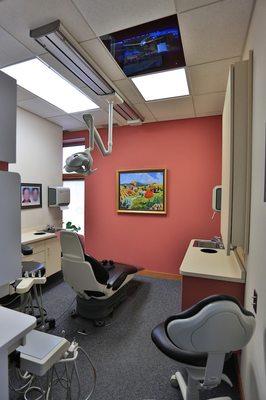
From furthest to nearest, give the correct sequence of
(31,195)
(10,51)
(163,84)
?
(31,195) → (163,84) → (10,51)

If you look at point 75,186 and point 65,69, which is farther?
point 75,186

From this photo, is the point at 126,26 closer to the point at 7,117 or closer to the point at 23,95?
the point at 7,117

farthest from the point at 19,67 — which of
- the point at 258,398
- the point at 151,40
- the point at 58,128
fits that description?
the point at 258,398

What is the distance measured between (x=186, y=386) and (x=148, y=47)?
2.64 metres

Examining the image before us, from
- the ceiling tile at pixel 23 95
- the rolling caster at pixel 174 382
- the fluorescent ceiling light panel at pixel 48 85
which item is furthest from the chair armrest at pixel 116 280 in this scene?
the ceiling tile at pixel 23 95

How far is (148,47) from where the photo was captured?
6.46 feet

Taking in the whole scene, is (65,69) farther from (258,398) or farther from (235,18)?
(258,398)

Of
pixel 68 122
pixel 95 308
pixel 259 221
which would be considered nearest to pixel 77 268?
pixel 95 308

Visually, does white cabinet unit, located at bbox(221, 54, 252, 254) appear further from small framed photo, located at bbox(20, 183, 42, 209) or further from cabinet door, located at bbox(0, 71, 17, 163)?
small framed photo, located at bbox(20, 183, 42, 209)

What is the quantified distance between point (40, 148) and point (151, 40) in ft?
8.49

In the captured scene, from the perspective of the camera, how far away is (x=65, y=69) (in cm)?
227

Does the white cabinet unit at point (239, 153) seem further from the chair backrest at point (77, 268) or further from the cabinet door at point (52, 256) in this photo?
the cabinet door at point (52, 256)

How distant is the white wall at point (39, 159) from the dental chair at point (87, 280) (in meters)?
1.40

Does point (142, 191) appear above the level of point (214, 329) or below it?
above
